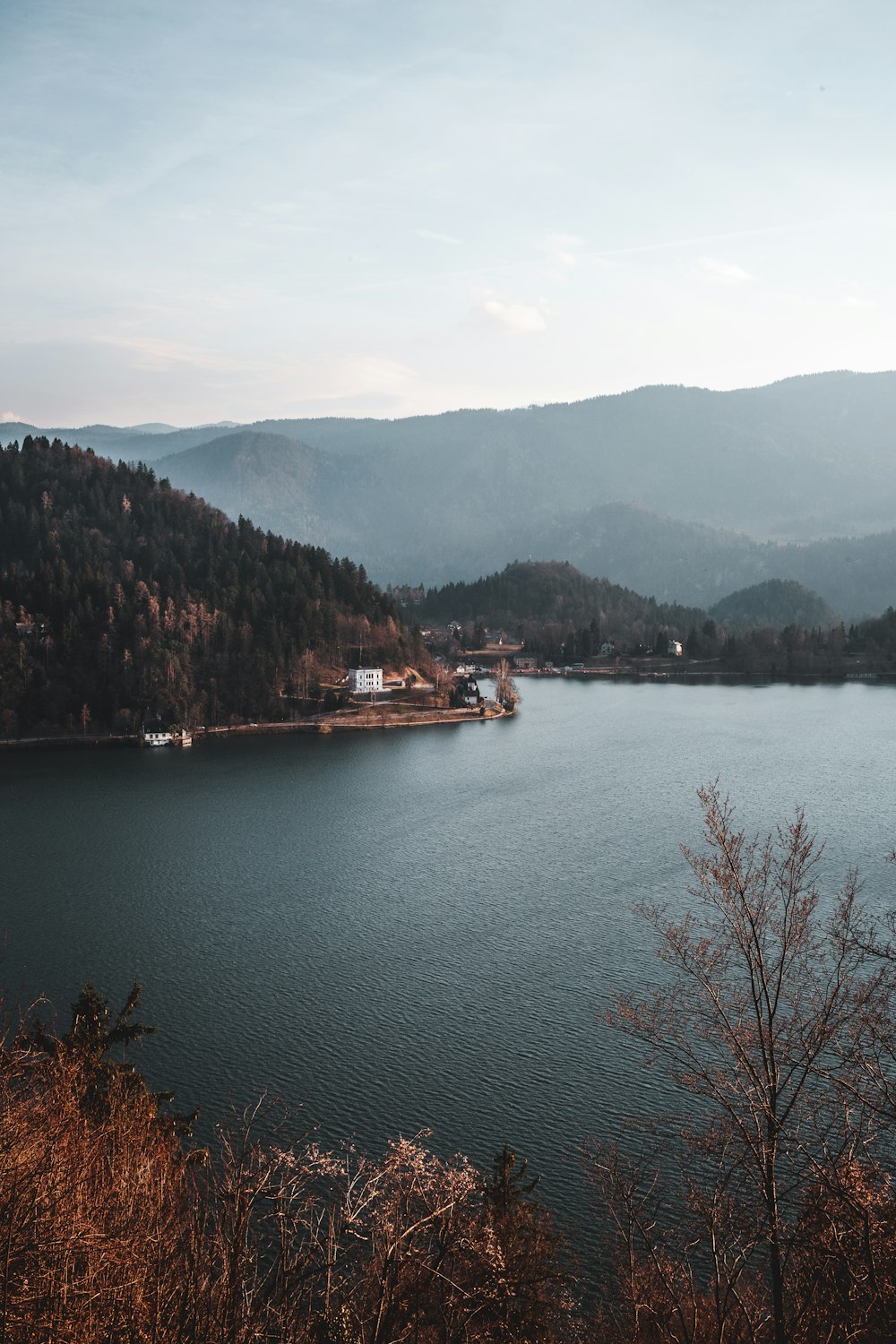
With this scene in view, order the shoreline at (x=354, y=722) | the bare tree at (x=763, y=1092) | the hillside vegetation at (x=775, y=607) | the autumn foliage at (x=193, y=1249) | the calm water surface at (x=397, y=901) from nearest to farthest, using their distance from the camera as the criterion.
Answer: the autumn foliage at (x=193, y=1249), the bare tree at (x=763, y=1092), the calm water surface at (x=397, y=901), the shoreline at (x=354, y=722), the hillside vegetation at (x=775, y=607)

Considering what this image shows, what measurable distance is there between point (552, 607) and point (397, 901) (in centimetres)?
8583

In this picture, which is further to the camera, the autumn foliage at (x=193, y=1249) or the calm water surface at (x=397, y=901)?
the calm water surface at (x=397, y=901)

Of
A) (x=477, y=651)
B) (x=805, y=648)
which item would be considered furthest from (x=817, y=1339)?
(x=477, y=651)

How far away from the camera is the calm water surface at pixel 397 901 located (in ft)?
42.5

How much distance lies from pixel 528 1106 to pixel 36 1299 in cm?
829

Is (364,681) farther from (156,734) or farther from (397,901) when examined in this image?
(397,901)

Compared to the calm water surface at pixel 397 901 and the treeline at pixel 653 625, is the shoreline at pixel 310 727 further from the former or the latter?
the treeline at pixel 653 625

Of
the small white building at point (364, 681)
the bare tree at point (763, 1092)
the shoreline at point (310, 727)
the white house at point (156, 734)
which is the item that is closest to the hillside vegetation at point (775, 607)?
the shoreline at point (310, 727)

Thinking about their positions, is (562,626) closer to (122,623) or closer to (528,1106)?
(122,623)

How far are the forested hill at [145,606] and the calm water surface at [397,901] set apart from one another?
19.6ft

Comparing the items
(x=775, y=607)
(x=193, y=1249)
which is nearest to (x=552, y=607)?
(x=775, y=607)

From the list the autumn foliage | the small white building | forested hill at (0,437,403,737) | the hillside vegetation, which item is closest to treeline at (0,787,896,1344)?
the autumn foliage

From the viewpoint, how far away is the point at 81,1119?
7996 mm

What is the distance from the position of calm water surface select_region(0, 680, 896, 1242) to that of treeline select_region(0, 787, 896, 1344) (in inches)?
79.1
